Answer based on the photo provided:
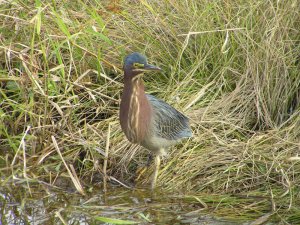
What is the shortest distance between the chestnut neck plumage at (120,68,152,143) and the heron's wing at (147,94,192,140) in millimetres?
153

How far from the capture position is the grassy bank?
219 inches

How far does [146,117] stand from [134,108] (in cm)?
15

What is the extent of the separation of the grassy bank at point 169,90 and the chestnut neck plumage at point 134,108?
0.38 meters

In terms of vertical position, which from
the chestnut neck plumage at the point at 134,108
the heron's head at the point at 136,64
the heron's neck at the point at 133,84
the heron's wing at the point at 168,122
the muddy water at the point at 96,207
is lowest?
the muddy water at the point at 96,207

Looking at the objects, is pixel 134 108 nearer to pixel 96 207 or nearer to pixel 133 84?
pixel 133 84

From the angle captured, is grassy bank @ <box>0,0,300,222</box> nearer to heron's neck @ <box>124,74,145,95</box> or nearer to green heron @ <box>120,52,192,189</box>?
green heron @ <box>120,52,192,189</box>

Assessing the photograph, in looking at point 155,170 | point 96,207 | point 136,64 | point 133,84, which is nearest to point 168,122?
point 155,170

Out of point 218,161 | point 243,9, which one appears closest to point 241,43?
point 243,9

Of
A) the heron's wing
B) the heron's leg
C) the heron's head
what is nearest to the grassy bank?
the heron's leg

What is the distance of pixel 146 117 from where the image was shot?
5.42 metres

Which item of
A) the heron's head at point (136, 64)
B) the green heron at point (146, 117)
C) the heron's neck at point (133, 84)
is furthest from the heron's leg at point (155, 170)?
the heron's head at point (136, 64)

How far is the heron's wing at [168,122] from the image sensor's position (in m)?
5.54

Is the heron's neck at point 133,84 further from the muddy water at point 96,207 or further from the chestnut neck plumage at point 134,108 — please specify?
the muddy water at point 96,207

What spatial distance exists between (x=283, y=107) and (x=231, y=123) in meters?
0.48
